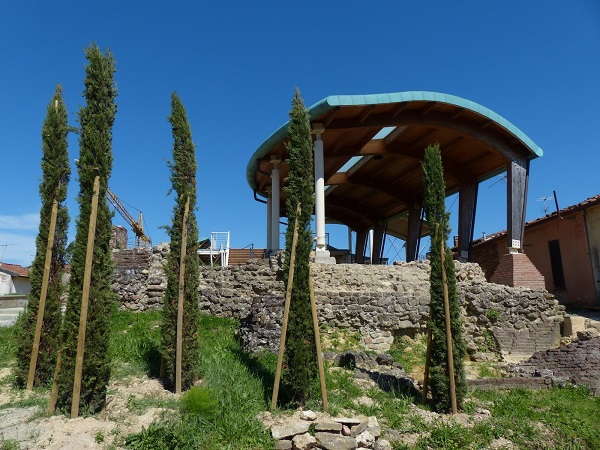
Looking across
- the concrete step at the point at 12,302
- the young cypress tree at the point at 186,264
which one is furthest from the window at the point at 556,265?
the concrete step at the point at 12,302

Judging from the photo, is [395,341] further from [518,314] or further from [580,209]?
[580,209]

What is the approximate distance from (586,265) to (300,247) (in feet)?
46.8

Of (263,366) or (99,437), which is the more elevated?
(263,366)

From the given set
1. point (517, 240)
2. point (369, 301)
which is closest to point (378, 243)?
point (517, 240)

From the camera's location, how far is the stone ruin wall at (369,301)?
36.4 ft

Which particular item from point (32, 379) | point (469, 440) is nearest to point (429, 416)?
point (469, 440)

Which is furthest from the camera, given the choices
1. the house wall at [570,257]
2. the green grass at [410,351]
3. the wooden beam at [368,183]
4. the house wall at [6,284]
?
the house wall at [6,284]

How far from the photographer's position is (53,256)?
8320 millimetres

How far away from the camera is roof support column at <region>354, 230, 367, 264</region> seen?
94.1 ft

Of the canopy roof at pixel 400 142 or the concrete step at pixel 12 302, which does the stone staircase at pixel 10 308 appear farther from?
the canopy roof at pixel 400 142

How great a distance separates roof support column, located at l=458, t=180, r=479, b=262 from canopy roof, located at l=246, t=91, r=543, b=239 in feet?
1.29

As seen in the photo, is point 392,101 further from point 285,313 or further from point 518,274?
point 285,313

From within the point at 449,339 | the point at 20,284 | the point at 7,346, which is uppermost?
the point at 20,284

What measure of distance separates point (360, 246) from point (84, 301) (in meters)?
23.7
